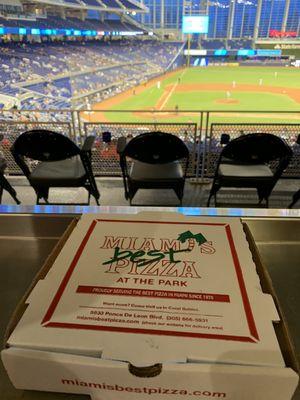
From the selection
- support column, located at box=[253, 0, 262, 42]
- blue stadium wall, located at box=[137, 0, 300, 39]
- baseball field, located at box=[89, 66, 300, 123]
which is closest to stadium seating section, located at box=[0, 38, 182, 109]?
baseball field, located at box=[89, 66, 300, 123]

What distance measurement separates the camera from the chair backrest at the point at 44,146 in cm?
196

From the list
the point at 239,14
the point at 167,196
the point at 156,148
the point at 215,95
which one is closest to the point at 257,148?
the point at 156,148

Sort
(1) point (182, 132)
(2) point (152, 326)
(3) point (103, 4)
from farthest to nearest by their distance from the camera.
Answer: (3) point (103, 4) → (1) point (182, 132) → (2) point (152, 326)

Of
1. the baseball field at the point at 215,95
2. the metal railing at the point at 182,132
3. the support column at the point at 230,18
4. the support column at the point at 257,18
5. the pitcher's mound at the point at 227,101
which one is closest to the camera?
the metal railing at the point at 182,132

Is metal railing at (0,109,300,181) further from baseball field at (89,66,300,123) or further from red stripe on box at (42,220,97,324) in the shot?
baseball field at (89,66,300,123)

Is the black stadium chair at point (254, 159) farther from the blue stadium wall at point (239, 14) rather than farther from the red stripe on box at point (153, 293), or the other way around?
the blue stadium wall at point (239, 14)

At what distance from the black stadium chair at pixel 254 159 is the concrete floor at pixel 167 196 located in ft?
1.63

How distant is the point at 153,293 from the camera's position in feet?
1.71

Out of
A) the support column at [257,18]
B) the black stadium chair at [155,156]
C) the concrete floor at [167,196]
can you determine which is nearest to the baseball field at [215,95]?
the support column at [257,18]

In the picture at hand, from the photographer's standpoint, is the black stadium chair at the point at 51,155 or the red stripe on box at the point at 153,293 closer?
the red stripe on box at the point at 153,293

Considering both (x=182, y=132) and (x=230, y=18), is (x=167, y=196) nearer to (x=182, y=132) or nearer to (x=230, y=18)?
(x=182, y=132)

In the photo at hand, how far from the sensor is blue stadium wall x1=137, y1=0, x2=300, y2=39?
626 cm

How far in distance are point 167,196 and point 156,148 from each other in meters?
0.94

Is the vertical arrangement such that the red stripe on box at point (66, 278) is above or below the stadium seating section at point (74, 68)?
above
